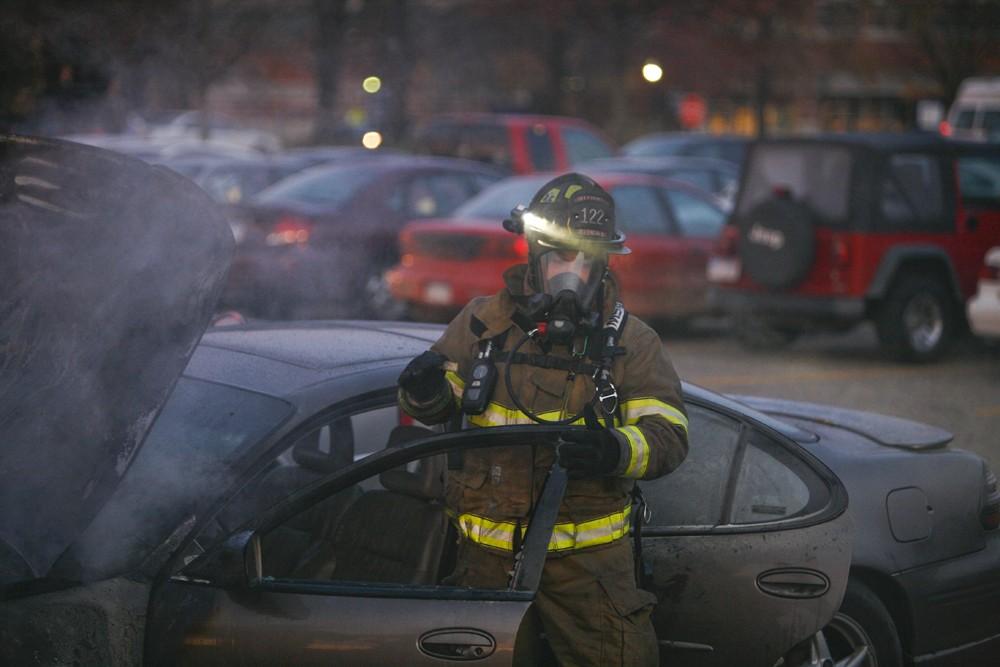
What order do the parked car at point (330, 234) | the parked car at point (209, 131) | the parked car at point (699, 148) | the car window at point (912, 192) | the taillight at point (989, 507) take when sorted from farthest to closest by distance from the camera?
1. the parked car at point (209, 131)
2. the parked car at point (699, 148)
3. the parked car at point (330, 234)
4. the car window at point (912, 192)
5. the taillight at point (989, 507)

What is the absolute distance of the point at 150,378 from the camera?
325cm

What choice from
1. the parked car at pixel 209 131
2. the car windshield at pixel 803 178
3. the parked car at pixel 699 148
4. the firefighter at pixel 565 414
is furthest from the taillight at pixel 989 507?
the parked car at pixel 209 131

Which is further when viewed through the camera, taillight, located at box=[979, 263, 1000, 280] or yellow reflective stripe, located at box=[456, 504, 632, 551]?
taillight, located at box=[979, 263, 1000, 280]

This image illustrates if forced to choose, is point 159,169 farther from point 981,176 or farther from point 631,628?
point 981,176

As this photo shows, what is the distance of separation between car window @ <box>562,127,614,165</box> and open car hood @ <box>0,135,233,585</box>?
13369 mm

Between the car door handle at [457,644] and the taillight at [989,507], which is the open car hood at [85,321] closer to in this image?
the car door handle at [457,644]

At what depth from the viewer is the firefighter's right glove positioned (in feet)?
10.6

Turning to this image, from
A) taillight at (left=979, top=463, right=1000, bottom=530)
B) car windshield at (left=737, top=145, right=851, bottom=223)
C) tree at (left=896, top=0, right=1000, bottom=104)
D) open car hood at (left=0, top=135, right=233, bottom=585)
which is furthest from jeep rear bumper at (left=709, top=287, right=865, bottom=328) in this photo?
tree at (left=896, top=0, right=1000, bottom=104)

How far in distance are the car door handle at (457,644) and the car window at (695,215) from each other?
9.46m

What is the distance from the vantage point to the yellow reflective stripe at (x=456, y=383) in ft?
11.1

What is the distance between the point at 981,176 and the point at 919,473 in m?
8.60

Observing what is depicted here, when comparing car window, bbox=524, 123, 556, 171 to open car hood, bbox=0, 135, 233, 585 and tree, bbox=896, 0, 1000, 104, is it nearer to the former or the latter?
open car hood, bbox=0, 135, 233, 585

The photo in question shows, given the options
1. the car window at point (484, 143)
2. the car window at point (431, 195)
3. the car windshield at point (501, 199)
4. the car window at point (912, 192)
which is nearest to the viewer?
the car window at point (912, 192)

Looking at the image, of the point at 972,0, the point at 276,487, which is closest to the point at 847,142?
the point at 276,487
